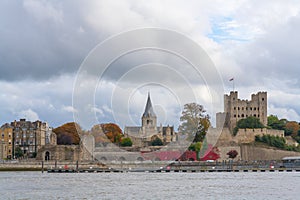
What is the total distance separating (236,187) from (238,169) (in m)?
36.2

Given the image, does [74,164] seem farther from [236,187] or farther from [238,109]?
[236,187]

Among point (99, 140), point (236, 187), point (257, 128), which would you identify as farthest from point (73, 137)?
point (236, 187)

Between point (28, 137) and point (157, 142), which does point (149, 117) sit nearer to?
point (157, 142)

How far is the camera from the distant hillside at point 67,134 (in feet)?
406

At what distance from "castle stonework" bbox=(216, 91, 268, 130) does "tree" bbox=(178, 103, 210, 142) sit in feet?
8.01

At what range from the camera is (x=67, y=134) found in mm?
126125

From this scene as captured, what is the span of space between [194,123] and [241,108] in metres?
7.91

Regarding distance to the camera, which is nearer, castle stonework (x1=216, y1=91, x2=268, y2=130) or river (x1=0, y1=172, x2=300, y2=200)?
river (x1=0, y1=172, x2=300, y2=200)

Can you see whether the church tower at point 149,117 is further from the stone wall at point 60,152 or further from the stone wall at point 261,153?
the stone wall at point 60,152

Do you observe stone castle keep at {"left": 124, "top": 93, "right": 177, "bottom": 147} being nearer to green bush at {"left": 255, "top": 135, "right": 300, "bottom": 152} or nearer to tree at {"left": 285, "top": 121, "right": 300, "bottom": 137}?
tree at {"left": 285, "top": 121, "right": 300, "bottom": 137}

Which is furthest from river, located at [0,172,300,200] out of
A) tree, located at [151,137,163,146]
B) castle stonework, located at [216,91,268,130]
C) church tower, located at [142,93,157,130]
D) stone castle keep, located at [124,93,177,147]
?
church tower, located at [142,93,157,130]

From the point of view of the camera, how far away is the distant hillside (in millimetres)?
123681

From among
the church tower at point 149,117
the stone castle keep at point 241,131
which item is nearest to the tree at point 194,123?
the stone castle keep at point 241,131

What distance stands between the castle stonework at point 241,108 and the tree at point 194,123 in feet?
8.01
